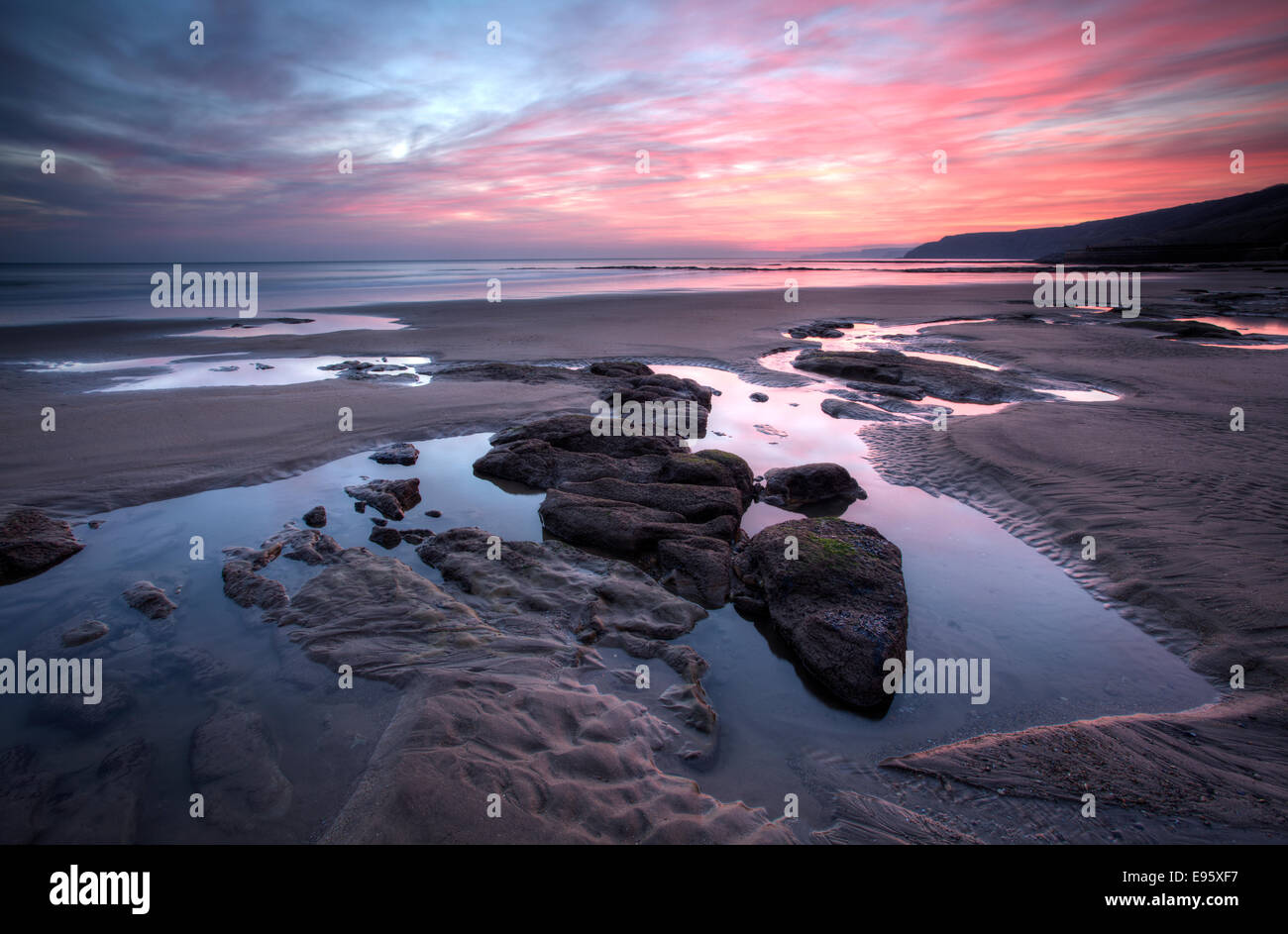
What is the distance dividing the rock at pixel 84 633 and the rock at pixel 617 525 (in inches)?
159

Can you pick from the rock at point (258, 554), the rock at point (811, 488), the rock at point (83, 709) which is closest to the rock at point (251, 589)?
the rock at point (258, 554)

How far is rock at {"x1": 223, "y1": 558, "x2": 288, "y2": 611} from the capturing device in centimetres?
494

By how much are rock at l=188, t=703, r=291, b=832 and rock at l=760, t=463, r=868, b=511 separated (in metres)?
6.11

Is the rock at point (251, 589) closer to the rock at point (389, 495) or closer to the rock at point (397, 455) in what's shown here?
the rock at point (389, 495)

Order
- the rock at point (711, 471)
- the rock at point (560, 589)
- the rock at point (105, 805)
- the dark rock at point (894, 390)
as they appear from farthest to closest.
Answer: the dark rock at point (894, 390)
the rock at point (711, 471)
the rock at point (560, 589)
the rock at point (105, 805)

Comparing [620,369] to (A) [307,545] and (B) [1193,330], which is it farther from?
(B) [1193,330]

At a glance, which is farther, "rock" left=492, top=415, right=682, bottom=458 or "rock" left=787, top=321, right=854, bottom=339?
"rock" left=787, top=321, right=854, bottom=339

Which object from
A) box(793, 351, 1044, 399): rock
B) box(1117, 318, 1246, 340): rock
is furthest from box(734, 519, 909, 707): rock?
box(1117, 318, 1246, 340): rock

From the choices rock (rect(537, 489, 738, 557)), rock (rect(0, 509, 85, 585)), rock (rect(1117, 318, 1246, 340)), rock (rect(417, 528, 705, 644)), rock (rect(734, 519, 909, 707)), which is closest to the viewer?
rock (rect(734, 519, 909, 707))

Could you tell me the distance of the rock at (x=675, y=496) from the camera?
6.95m

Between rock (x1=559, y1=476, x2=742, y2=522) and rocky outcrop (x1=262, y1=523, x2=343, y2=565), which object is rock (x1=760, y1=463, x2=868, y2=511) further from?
rocky outcrop (x1=262, y1=523, x2=343, y2=565)

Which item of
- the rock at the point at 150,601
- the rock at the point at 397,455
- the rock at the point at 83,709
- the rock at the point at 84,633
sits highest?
the rock at the point at 397,455

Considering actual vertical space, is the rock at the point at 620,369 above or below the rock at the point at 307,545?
above
